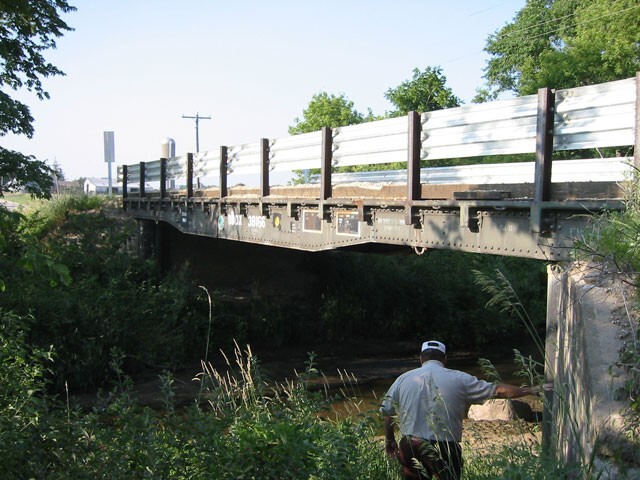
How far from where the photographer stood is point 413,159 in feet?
24.9

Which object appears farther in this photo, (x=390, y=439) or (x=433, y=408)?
(x=390, y=439)

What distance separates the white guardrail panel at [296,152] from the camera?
9.67 m

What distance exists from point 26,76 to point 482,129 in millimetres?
12564

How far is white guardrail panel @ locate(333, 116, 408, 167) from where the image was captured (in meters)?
8.06

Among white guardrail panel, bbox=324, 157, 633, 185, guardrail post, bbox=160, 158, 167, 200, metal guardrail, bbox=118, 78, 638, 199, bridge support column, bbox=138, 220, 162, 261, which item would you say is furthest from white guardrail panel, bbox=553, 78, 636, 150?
bridge support column, bbox=138, 220, 162, 261

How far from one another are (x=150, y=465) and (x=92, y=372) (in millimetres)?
11445

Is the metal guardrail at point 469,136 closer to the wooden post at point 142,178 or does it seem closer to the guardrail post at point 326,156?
the guardrail post at point 326,156

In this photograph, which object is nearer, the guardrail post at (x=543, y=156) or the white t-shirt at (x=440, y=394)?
the white t-shirt at (x=440, y=394)

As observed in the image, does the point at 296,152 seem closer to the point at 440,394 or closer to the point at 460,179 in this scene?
the point at 460,179

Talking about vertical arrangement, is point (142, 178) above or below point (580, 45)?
below

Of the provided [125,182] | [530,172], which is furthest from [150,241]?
[530,172]

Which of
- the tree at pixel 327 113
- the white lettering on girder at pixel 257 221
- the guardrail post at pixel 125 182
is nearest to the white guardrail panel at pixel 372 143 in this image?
the white lettering on girder at pixel 257 221

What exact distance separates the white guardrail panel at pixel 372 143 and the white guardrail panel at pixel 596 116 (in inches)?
83.9

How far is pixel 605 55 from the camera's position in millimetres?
26438
